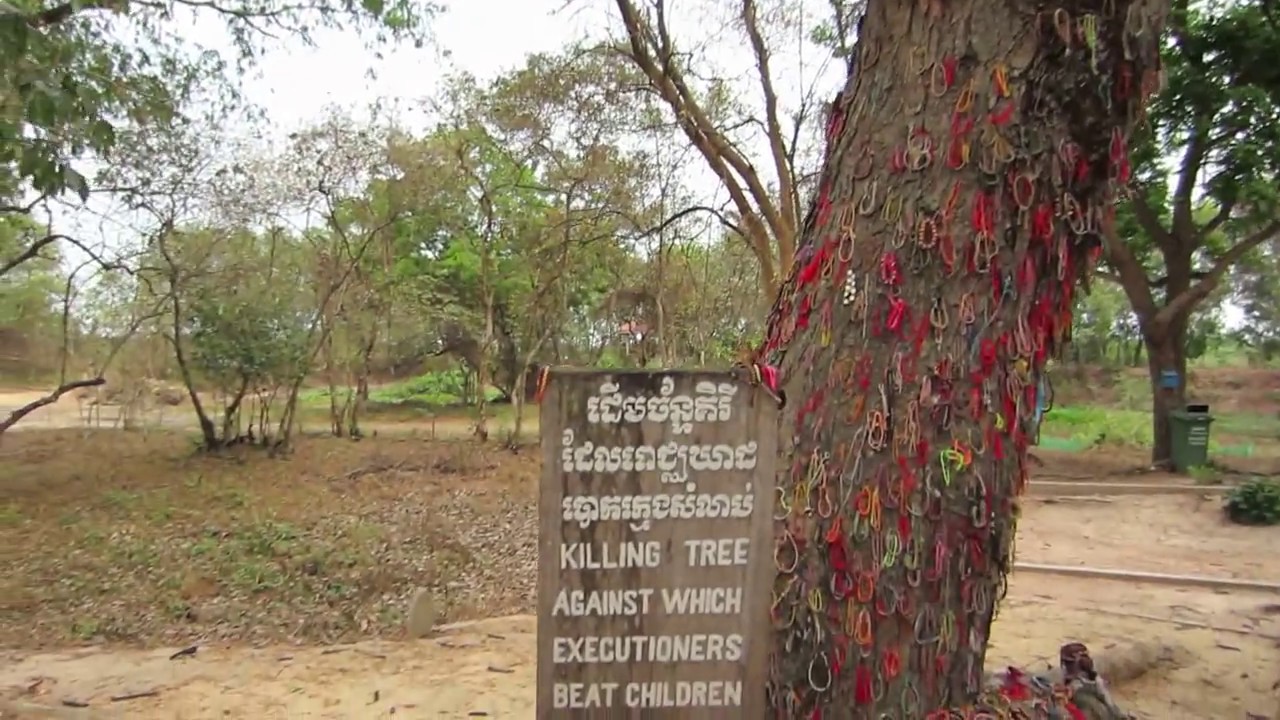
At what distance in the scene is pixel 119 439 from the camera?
14891 millimetres

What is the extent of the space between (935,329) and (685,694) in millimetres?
1240

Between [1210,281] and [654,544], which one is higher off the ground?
[1210,281]

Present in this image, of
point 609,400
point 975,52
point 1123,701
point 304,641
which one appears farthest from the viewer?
point 304,641

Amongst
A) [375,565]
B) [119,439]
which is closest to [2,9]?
[375,565]

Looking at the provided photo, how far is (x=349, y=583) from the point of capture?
905 cm

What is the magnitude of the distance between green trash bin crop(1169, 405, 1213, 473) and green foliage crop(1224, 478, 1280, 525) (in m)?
3.08

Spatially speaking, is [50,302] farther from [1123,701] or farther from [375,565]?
[1123,701]

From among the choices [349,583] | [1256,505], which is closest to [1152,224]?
[1256,505]

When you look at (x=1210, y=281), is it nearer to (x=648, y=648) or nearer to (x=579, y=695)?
(x=648, y=648)

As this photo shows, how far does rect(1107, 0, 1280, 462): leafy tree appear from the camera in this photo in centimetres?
1114

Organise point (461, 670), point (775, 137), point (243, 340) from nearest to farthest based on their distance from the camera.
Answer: point (461, 670) → point (775, 137) → point (243, 340)

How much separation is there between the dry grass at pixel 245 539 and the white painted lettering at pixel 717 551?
5.36 metres

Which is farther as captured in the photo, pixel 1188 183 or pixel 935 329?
pixel 1188 183

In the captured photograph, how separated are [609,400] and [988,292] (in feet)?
4.02
